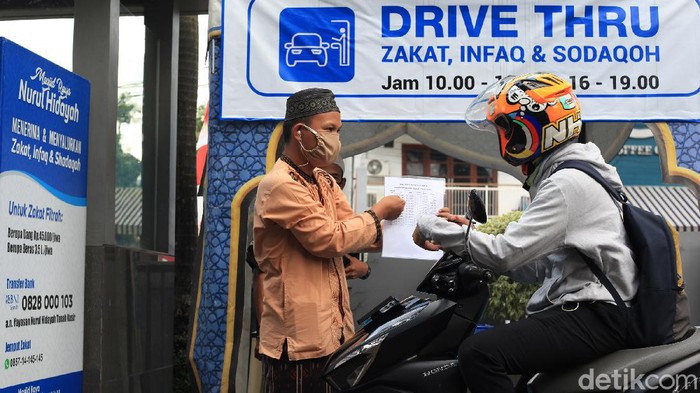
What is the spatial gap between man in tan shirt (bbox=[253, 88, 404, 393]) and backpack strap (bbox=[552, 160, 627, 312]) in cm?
96

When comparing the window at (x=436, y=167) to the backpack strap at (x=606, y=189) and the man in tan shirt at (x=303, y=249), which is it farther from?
the backpack strap at (x=606, y=189)

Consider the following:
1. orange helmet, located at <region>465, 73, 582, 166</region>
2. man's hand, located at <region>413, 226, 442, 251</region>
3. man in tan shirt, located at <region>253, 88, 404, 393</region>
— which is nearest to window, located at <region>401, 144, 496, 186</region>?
man in tan shirt, located at <region>253, 88, 404, 393</region>

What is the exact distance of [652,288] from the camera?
312 centimetres

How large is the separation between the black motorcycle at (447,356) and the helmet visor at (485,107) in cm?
47

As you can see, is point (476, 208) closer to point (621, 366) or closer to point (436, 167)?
point (621, 366)

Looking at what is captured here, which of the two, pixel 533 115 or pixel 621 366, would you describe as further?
pixel 533 115

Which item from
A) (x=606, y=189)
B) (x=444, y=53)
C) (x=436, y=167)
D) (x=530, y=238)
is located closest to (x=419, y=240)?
(x=530, y=238)

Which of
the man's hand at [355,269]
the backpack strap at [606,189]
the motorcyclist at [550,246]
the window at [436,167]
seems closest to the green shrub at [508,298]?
the man's hand at [355,269]

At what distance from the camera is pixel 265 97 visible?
5977mm

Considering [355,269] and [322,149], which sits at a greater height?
[322,149]

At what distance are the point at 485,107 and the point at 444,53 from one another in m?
2.44

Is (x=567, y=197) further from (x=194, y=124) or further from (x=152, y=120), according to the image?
(x=194, y=124)

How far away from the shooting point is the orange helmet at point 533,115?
3.42m

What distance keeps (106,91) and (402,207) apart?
8.65 feet
